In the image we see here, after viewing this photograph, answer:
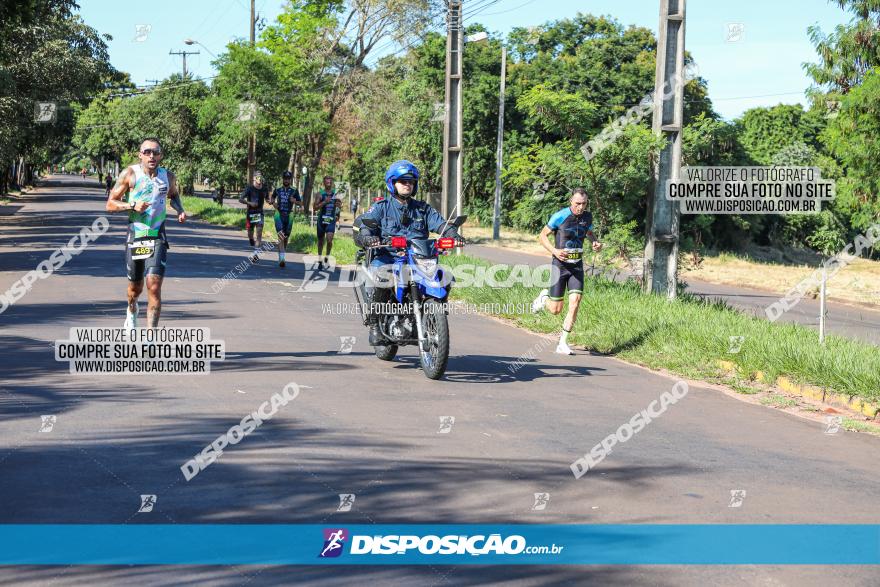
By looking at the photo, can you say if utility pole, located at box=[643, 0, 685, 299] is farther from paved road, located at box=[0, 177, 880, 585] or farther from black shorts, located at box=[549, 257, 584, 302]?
paved road, located at box=[0, 177, 880, 585]

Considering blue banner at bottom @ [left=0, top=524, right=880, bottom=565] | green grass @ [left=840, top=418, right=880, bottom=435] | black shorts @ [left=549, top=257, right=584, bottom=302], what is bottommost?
green grass @ [left=840, top=418, right=880, bottom=435]

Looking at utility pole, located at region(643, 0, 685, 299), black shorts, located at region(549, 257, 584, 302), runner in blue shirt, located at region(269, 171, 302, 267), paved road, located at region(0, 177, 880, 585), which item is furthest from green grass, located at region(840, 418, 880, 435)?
runner in blue shirt, located at region(269, 171, 302, 267)

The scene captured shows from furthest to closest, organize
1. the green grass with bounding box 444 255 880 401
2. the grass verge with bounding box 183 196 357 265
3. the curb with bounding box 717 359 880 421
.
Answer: the grass verge with bounding box 183 196 357 265 → the green grass with bounding box 444 255 880 401 → the curb with bounding box 717 359 880 421

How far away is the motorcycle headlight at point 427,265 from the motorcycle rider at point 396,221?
14.2 inches

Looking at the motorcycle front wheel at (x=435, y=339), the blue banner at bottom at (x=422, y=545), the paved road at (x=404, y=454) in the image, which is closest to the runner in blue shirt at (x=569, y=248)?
the paved road at (x=404, y=454)

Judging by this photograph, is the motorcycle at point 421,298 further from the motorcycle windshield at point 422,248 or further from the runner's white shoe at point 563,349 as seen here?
the runner's white shoe at point 563,349

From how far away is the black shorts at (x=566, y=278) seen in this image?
12875mm

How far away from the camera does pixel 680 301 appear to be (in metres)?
15.7

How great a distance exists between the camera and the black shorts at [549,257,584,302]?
12.9m

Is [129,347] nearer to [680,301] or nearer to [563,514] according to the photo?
[563,514]

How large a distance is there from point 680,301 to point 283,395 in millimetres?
8406

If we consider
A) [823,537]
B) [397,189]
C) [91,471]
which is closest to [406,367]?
[397,189]

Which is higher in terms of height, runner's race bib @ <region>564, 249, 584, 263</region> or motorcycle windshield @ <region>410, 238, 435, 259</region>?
motorcycle windshield @ <region>410, 238, 435, 259</region>

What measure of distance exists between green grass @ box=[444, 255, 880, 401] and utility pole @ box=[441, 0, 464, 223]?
681cm
